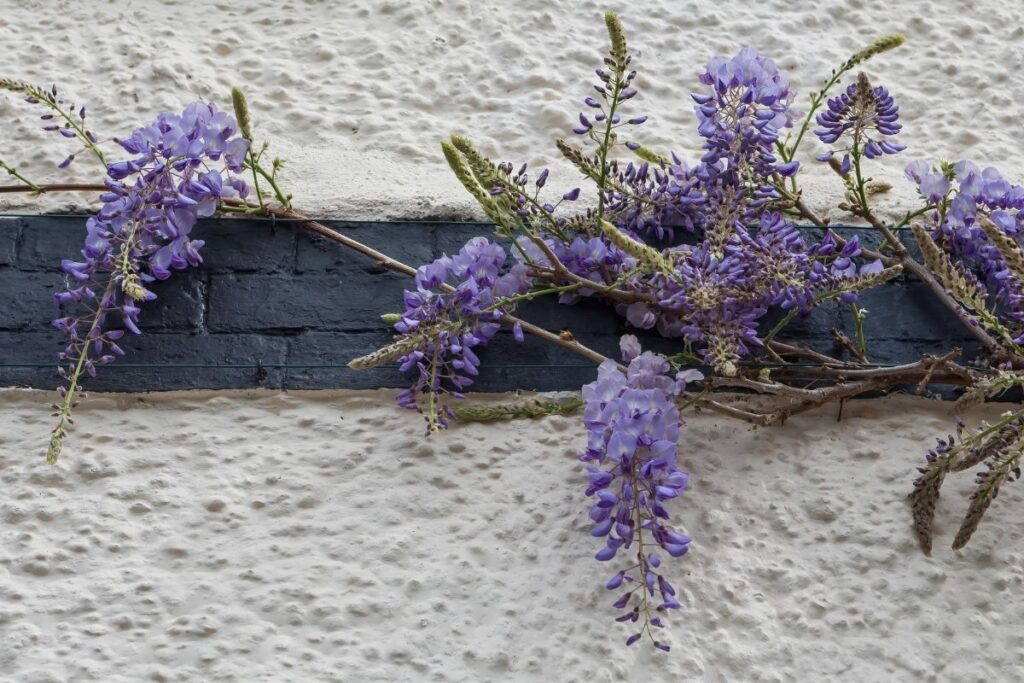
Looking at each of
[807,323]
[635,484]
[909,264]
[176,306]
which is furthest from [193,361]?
[909,264]

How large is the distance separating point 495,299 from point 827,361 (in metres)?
0.41

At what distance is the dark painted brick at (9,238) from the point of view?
172 centimetres

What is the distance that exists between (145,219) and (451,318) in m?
0.40

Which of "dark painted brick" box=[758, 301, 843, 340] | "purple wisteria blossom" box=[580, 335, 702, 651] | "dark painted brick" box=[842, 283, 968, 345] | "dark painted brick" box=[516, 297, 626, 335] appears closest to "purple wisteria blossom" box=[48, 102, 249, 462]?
"dark painted brick" box=[516, 297, 626, 335]

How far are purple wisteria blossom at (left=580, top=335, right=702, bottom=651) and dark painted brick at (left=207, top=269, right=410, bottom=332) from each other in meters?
0.36

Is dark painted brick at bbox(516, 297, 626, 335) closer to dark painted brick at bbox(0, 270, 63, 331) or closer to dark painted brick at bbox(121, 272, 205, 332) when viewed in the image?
dark painted brick at bbox(121, 272, 205, 332)

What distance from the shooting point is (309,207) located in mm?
1794

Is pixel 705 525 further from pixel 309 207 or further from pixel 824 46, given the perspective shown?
pixel 824 46

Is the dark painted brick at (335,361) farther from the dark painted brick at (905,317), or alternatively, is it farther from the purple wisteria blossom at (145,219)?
the dark painted brick at (905,317)

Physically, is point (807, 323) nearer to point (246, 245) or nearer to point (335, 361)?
point (335, 361)

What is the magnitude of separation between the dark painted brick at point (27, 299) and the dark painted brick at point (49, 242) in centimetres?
2

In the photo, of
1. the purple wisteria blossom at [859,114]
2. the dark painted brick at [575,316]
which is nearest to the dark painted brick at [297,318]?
the dark painted brick at [575,316]

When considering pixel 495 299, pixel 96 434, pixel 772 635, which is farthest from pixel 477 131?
pixel 772 635

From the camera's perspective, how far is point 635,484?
1.39 m
